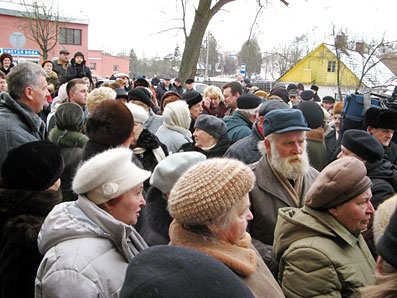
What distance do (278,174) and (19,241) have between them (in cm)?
191

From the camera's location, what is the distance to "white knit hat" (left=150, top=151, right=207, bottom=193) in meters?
2.37

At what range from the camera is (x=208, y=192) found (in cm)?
170

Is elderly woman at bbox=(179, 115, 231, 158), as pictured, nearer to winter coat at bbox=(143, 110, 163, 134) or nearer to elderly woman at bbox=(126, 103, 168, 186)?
elderly woman at bbox=(126, 103, 168, 186)

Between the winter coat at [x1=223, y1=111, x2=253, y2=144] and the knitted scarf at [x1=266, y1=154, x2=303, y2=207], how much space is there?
171cm

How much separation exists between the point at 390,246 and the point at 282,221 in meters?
1.14

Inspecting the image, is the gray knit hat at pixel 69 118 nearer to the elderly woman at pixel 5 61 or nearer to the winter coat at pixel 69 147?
the winter coat at pixel 69 147

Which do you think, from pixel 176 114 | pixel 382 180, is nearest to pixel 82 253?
pixel 382 180

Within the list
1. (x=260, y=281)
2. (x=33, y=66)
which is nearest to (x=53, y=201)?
(x=260, y=281)

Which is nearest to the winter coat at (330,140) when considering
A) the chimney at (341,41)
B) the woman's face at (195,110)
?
the woman's face at (195,110)

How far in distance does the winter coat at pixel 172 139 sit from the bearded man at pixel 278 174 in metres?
1.50

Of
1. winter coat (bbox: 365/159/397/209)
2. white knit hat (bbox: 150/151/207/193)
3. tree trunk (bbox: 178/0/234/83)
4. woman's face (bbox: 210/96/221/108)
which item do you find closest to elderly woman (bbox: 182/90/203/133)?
woman's face (bbox: 210/96/221/108)

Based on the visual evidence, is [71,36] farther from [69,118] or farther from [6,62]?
[69,118]

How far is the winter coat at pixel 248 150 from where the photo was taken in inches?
144

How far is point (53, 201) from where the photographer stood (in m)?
2.19
